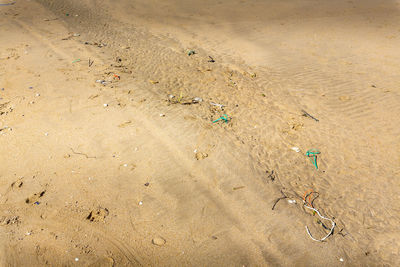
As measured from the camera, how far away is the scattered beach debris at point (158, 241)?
273cm

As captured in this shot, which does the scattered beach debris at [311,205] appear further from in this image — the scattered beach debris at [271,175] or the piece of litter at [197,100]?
the piece of litter at [197,100]

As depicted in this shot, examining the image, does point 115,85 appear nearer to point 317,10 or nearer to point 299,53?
point 299,53

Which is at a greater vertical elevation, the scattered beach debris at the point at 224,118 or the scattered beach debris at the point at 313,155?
the scattered beach debris at the point at 224,118

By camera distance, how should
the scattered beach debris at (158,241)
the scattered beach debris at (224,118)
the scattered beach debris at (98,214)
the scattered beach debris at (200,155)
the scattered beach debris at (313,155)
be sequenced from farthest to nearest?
1. the scattered beach debris at (224,118)
2. the scattered beach debris at (313,155)
3. the scattered beach debris at (200,155)
4. the scattered beach debris at (98,214)
5. the scattered beach debris at (158,241)

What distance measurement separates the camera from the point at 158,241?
9.00 feet

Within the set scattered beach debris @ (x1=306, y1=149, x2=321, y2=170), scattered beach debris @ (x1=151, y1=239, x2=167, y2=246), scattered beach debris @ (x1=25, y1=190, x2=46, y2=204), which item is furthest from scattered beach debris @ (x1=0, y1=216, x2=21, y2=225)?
scattered beach debris @ (x1=306, y1=149, x2=321, y2=170)

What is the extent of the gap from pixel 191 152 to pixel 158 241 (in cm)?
135

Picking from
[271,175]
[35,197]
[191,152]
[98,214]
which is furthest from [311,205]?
[35,197]

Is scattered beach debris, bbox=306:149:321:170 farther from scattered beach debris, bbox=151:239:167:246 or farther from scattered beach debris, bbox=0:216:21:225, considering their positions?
scattered beach debris, bbox=0:216:21:225

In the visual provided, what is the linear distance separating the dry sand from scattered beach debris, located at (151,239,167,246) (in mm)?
16

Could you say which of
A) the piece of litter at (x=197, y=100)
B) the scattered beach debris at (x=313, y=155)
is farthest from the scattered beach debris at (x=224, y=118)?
the scattered beach debris at (x=313, y=155)

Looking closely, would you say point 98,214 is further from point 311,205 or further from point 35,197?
point 311,205

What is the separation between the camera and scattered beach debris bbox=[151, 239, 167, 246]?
273cm

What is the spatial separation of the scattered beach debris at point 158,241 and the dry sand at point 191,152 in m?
0.02
